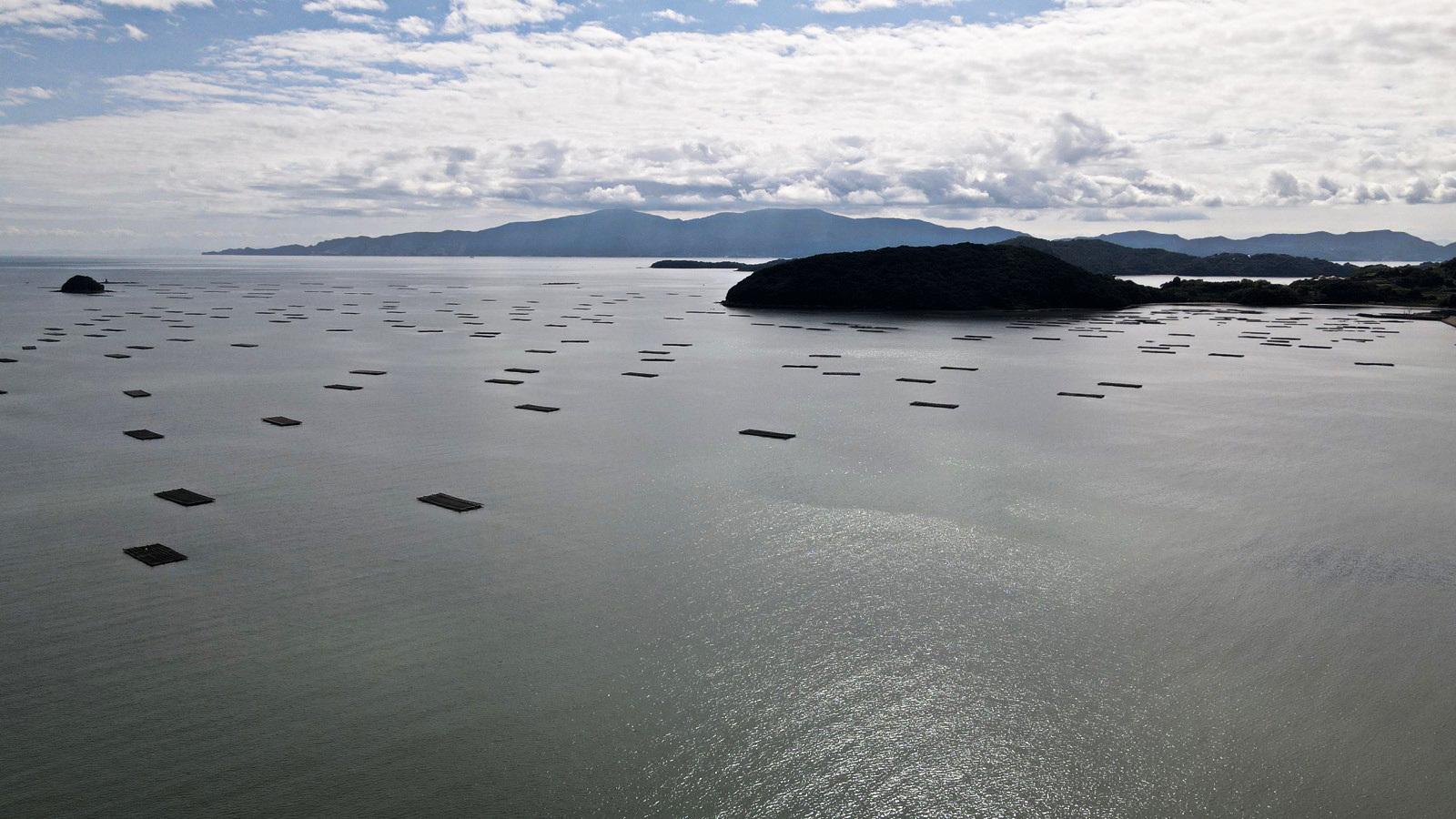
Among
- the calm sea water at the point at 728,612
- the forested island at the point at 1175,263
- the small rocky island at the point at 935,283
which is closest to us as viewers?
the calm sea water at the point at 728,612

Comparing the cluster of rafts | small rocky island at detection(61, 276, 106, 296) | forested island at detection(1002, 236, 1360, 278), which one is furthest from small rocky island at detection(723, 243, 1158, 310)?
forested island at detection(1002, 236, 1360, 278)

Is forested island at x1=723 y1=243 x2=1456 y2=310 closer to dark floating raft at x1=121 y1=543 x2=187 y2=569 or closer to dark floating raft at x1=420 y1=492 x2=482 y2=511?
dark floating raft at x1=420 y1=492 x2=482 y2=511

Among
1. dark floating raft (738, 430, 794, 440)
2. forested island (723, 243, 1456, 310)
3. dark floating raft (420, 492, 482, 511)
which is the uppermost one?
forested island (723, 243, 1456, 310)

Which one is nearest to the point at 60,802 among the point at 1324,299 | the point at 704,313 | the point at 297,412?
the point at 297,412

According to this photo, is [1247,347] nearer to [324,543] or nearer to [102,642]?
[324,543]

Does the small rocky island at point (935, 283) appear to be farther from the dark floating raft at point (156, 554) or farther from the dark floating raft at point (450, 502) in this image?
the dark floating raft at point (156, 554)

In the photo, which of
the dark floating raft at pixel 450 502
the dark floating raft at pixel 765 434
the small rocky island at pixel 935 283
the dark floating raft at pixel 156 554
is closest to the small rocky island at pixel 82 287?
the small rocky island at pixel 935 283

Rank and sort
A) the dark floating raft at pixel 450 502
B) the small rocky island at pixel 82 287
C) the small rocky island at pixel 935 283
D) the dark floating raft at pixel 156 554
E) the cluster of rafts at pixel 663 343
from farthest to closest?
the small rocky island at pixel 82 287
the small rocky island at pixel 935 283
the cluster of rafts at pixel 663 343
the dark floating raft at pixel 450 502
the dark floating raft at pixel 156 554

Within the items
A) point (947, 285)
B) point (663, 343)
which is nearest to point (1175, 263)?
point (947, 285)
